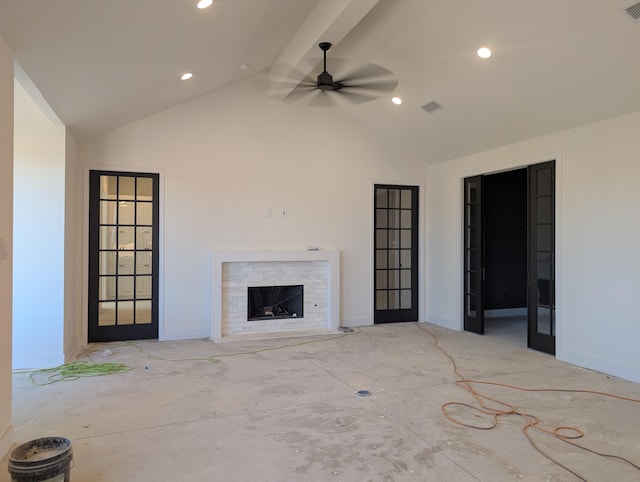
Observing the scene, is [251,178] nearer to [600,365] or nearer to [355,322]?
[355,322]

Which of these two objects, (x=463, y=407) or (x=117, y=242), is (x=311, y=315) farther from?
(x=463, y=407)

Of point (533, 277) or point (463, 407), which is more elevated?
point (533, 277)

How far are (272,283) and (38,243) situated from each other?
2937 millimetres

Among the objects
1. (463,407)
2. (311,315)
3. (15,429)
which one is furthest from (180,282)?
(463,407)

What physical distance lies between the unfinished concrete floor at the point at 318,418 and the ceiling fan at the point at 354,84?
8.93ft

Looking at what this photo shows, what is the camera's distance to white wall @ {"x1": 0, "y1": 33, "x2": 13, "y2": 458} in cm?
272

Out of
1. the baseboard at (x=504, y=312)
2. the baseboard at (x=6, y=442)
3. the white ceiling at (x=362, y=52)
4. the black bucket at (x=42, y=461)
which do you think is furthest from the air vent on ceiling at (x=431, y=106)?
the baseboard at (x=6, y=442)

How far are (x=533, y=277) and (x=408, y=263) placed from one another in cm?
225

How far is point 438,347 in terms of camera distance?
18.5 ft

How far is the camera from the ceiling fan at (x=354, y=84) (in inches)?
153

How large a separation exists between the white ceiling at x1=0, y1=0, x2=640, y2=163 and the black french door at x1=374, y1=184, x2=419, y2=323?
65.8 inches

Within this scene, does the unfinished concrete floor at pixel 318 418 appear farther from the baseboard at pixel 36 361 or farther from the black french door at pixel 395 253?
the black french door at pixel 395 253

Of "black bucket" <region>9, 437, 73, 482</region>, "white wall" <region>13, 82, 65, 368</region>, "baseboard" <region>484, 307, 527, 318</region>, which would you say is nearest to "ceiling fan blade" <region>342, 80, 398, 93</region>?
"white wall" <region>13, 82, 65, 368</region>

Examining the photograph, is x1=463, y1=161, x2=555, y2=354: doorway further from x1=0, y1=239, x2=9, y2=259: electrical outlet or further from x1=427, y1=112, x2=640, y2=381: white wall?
x1=0, y1=239, x2=9, y2=259: electrical outlet
